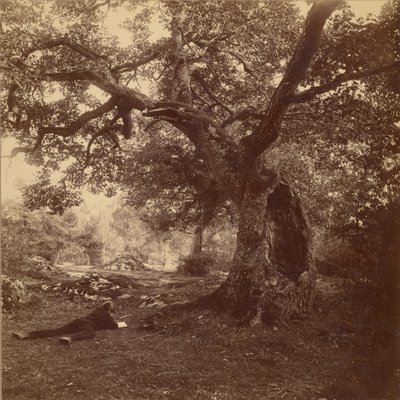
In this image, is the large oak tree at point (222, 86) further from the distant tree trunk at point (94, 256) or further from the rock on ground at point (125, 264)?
the rock on ground at point (125, 264)

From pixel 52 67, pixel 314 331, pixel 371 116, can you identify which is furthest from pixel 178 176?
pixel 314 331

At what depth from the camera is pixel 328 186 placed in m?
17.1

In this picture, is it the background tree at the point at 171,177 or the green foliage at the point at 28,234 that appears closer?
the green foliage at the point at 28,234

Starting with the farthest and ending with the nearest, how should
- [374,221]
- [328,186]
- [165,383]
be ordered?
[328,186]
[374,221]
[165,383]

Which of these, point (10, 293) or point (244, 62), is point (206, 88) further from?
point (10, 293)

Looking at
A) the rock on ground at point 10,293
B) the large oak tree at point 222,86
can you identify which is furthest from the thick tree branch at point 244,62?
the rock on ground at point 10,293

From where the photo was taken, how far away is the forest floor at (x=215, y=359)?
5621 millimetres

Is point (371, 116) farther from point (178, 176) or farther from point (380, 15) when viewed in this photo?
point (178, 176)

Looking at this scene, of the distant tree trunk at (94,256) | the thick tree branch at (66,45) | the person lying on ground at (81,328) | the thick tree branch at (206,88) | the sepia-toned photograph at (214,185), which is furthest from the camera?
the distant tree trunk at (94,256)

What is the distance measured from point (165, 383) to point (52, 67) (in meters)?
9.34

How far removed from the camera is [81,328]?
8.20 meters

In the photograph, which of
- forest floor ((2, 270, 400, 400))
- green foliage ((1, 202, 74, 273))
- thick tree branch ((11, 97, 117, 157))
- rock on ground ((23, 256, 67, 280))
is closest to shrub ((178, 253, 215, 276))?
green foliage ((1, 202, 74, 273))

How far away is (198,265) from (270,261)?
1279cm

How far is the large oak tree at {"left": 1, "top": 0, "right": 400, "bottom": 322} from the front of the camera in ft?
27.1
